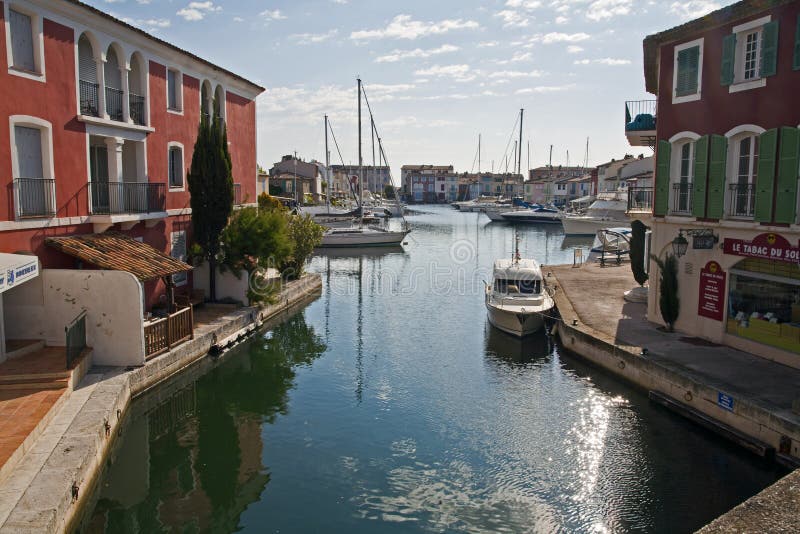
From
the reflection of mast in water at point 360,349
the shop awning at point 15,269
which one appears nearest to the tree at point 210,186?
the reflection of mast in water at point 360,349

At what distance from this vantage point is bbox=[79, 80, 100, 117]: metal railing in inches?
727

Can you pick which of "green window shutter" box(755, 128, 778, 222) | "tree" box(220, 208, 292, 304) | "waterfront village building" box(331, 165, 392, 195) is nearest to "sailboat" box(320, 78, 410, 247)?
"tree" box(220, 208, 292, 304)

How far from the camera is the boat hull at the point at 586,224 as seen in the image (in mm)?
68875

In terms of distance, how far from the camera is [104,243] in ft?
60.9

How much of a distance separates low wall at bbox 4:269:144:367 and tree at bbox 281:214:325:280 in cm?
1597

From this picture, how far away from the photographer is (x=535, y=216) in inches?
3610

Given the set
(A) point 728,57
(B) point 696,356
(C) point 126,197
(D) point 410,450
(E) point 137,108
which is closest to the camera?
(D) point 410,450

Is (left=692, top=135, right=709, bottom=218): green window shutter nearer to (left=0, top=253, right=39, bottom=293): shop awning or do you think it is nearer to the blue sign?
the blue sign

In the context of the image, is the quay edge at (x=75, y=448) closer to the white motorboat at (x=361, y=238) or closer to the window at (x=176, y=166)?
the window at (x=176, y=166)

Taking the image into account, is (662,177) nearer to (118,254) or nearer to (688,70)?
(688,70)

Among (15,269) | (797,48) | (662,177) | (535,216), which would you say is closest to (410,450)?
(15,269)

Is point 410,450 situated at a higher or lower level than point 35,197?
lower

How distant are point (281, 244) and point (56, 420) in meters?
12.8

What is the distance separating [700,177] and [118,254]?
677 inches
